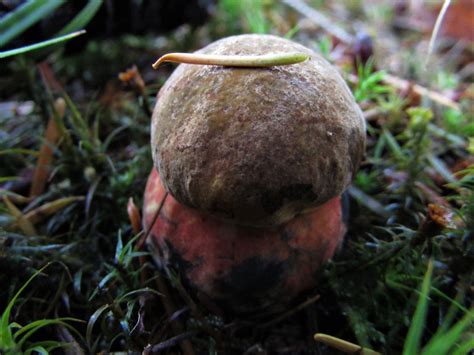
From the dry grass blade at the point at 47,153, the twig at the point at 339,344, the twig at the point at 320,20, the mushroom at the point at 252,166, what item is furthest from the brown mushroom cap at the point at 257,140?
the twig at the point at 320,20

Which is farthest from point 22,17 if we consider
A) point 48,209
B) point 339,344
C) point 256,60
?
point 339,344

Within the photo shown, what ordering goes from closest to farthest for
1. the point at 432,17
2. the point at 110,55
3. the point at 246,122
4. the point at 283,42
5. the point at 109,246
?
the point at 246,122
the point at 283,42
the point at 109,246
the point at 110,55
the point at 432,17

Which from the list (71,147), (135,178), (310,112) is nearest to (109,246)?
(135,178)

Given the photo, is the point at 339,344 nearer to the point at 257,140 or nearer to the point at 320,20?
the point at 257,140

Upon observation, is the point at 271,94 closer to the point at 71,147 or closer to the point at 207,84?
the point at 207,84

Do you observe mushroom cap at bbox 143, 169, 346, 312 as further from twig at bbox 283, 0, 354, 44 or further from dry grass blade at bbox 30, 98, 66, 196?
twig at bbox 283, 0, 354, 44

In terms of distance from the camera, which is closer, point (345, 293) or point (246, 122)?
point (246, 122)
